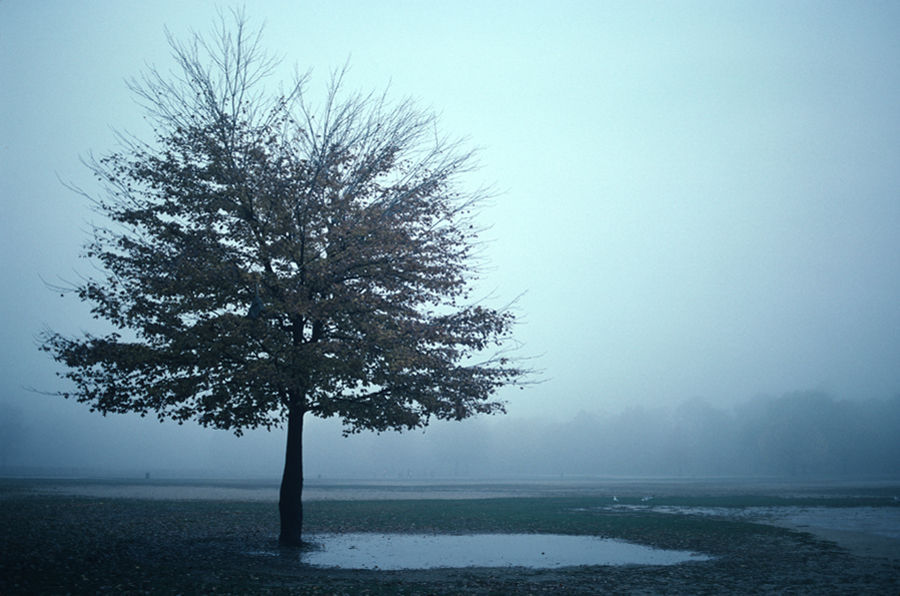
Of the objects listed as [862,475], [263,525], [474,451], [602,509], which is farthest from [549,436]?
[263,525]

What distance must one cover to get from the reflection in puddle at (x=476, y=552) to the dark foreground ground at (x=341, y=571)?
41.4 inches

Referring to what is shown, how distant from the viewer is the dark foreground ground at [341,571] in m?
13.1

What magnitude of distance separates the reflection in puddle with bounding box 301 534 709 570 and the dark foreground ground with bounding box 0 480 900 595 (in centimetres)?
105

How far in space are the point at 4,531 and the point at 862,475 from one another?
146m

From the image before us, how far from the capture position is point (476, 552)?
19.6 metres

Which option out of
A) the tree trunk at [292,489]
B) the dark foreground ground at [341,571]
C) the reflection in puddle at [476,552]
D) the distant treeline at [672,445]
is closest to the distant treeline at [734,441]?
the distant treeline at [672,445]

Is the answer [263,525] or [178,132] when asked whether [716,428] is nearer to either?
[263,525]

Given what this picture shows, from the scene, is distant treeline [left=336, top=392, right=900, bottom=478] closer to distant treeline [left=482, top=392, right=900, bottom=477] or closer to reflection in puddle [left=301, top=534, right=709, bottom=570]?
distant treeline [left=482, top=392, right=900, bottom=477]

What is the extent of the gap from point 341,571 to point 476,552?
228 inches

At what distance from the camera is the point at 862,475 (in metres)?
124

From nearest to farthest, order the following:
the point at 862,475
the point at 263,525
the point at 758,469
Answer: the point at 263,525 < the point at 862,475 < the point at 758,469

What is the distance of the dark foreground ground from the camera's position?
1309 cm

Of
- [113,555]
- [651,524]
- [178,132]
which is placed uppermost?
[178,132]

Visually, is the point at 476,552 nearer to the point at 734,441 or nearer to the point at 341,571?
the point at 341,571
